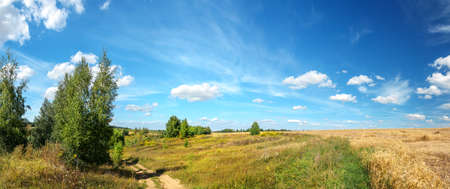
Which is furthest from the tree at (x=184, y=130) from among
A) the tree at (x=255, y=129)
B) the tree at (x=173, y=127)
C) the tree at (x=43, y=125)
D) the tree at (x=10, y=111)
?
the tree at (x=10, y=111)

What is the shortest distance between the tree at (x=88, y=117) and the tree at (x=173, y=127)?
8138 centimetres

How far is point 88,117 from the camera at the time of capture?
18.6m

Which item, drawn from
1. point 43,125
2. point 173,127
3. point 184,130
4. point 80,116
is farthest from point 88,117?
point 173,127

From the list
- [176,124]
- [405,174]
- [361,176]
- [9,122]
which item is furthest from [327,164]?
[176,124]

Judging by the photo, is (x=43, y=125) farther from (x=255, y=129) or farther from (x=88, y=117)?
(x=255, y=129)

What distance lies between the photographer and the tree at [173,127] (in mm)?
100125

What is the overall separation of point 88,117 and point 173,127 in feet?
276

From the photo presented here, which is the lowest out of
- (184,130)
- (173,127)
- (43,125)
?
(184,130)

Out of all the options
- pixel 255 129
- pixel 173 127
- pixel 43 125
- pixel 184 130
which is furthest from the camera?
pixel 173 127

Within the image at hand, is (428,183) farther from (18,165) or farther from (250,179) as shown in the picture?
(18,165)

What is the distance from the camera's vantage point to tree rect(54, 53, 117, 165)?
1745cm

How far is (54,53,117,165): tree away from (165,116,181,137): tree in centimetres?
8138

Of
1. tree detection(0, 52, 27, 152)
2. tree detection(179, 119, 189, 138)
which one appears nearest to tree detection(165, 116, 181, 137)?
tree detection(179, 119, 189, 138)

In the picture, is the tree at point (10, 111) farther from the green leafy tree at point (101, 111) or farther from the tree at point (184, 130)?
the tree at point (184, 130)
